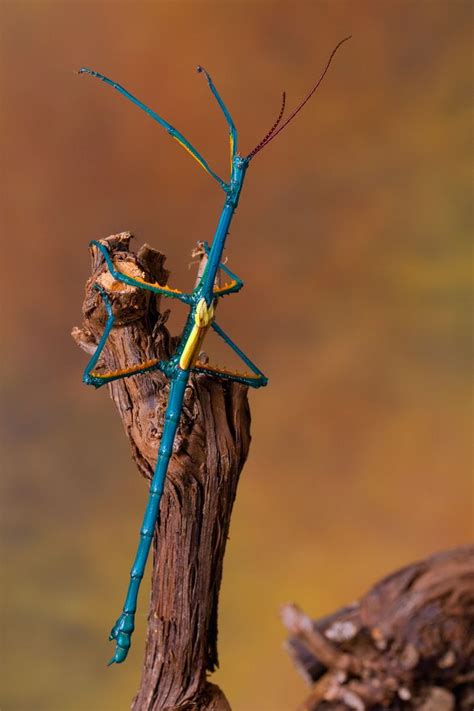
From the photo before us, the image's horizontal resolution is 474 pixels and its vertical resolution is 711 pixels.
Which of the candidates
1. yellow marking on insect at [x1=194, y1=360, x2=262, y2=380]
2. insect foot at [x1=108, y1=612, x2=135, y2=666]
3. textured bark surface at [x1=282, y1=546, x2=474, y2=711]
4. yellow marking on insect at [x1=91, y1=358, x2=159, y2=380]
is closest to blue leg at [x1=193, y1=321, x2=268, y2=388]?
yellow marking on insect at [x1=194, y1=360, x2=262, y2=380]

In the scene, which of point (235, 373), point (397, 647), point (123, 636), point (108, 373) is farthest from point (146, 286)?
point (397, 647)

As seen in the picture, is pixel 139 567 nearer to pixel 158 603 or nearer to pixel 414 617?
pixel 158 603

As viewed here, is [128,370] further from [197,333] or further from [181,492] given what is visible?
[181,492]

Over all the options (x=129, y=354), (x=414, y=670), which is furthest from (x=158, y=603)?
(x=414, y=670)

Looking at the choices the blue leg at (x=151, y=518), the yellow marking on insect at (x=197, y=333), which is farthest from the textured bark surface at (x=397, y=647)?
the yellow marking on insect at (x=197, y=333)

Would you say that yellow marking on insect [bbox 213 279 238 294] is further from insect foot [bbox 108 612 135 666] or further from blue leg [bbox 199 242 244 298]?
insect foot [bbox 108 612 135 666]
